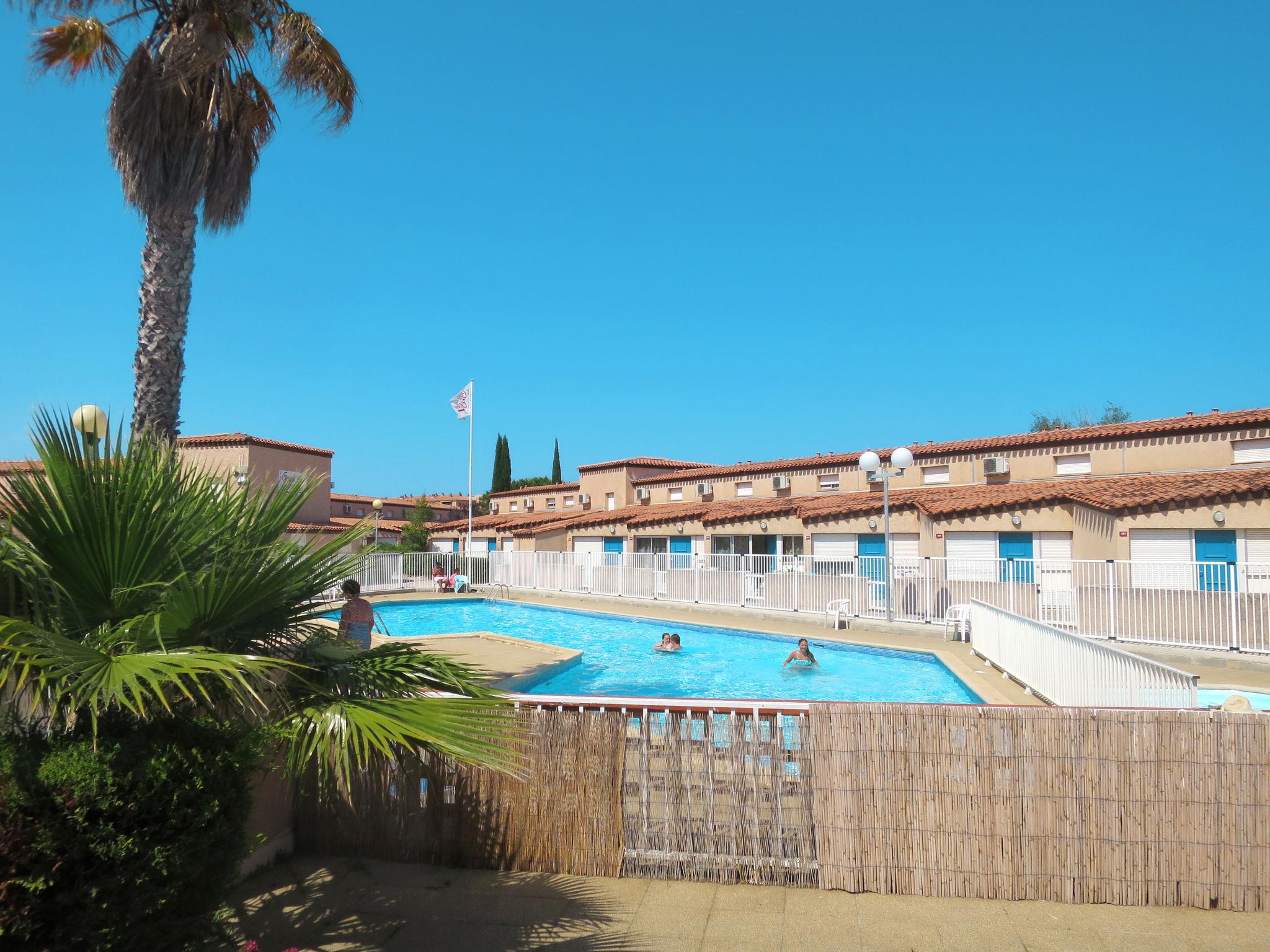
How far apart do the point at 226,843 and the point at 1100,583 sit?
16731mm

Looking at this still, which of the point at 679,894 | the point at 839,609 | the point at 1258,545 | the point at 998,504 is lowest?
the point at 679,894

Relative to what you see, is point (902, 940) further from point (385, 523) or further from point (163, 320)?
point (385, 523)

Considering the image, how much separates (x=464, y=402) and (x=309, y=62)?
2703cm

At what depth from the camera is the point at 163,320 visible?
9.16 metres

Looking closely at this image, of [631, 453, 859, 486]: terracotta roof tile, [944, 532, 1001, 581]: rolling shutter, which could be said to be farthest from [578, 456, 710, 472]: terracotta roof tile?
[944, 532, 1001, 581]: rolling shutter

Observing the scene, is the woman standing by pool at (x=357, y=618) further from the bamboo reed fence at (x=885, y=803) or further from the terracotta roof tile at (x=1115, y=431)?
the terracotta roof tile at (x=1115, y=431)

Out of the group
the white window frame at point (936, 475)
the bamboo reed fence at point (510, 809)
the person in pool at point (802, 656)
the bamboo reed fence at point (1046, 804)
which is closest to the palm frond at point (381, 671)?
the bamboo reed fence at point (510, 809)

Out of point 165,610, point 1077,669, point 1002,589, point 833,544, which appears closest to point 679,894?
point 165,610

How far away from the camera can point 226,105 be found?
9812mm

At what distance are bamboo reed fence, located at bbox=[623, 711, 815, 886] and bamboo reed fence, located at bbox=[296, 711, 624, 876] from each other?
0.15m

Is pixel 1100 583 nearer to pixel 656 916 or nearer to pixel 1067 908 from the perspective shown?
pixel 1067 908

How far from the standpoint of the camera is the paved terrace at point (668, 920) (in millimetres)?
4309

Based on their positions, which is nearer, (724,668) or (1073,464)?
(724,668)

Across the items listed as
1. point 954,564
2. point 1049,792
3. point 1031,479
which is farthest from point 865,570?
point 1049,792
